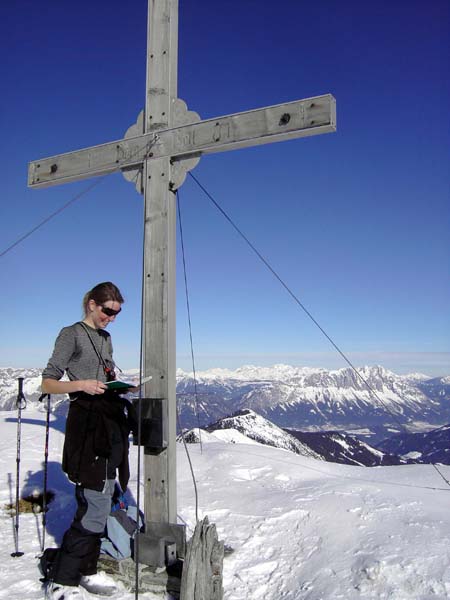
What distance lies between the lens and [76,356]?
15.0 feet

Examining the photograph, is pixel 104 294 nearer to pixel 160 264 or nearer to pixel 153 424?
pixel 160 264

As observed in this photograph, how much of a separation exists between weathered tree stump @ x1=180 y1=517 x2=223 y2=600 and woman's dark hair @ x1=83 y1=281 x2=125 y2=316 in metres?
2.29

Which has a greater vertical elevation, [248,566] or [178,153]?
[178,153]

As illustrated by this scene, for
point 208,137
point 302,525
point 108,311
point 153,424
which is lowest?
point 302,525

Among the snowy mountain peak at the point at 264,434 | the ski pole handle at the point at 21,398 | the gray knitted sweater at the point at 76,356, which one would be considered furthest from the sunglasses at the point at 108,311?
the snowy mountain peak at the point at 264,434

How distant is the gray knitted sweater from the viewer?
438 cm

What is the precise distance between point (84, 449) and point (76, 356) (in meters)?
0.86

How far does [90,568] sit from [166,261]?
3054 mm

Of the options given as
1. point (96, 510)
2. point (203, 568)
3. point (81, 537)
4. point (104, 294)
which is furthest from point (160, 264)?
point (203, 568)

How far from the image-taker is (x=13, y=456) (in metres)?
8.71

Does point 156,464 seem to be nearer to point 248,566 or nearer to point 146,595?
point 146,595

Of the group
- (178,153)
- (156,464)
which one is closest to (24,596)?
(156,464)

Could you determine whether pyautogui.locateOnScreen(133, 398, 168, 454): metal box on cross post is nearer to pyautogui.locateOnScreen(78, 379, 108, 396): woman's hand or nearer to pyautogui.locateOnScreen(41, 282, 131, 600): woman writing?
pyautogui.locateOnScreen(41, 282, 131, 600): woman writing

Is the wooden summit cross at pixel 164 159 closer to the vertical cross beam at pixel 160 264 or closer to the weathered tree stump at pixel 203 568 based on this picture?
the vertical cross beam at pixel 160 264
